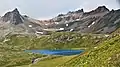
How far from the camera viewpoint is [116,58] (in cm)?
2805

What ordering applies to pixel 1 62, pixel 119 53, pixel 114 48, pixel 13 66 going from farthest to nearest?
pixel 1 62, pixel 13 66, pixel 114 48, pixel 119 53

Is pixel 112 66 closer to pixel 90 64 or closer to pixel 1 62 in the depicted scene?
pixel 90 64

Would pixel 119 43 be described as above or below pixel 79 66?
above

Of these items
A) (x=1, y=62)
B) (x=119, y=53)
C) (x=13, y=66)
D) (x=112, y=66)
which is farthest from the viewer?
(x=1, y=62)

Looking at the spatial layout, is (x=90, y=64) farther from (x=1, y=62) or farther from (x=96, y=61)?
(x=1, y=62)

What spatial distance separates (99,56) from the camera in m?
31.9

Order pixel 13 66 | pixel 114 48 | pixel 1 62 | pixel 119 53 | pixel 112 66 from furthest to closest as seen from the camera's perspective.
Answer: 1. pixel 1 62
2. pixel 13 66
3. pixel 114 48
4. pixel 119 53
5. pixel 112 66

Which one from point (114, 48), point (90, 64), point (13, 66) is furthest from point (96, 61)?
point (13, 66)

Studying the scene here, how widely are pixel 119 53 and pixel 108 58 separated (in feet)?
4.44

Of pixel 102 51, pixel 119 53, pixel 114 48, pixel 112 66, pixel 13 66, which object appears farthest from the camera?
pixel 13 66

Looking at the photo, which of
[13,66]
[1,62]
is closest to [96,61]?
[13,66]

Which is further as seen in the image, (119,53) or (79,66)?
(79,66)

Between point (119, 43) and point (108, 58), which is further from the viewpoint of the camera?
point (119, 43)

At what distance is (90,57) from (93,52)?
160 cm
